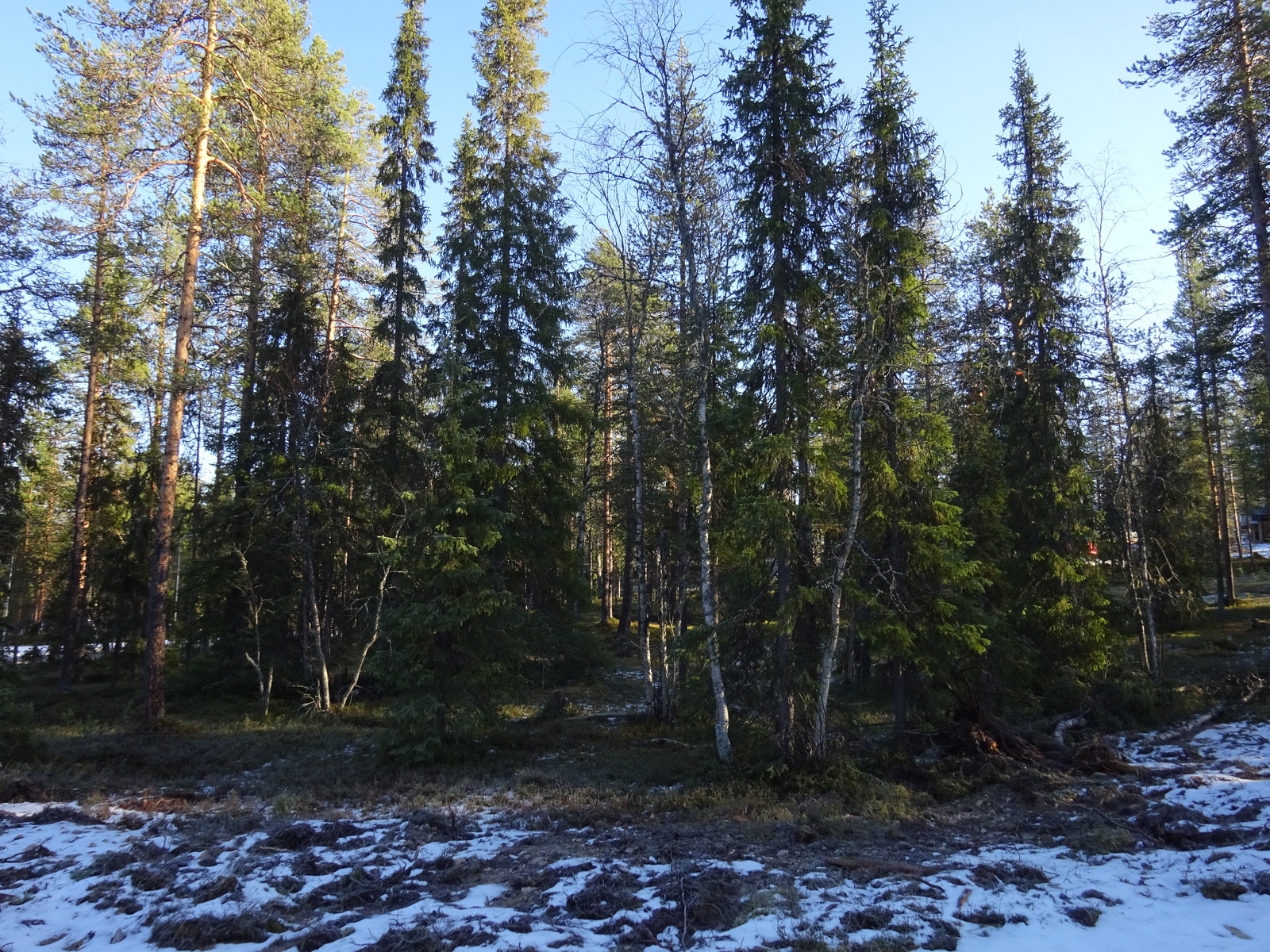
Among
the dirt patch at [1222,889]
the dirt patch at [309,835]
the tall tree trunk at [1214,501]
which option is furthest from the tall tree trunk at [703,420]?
the tall tree trunk at [1214,501]

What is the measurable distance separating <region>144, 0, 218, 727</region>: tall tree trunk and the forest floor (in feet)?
6.98

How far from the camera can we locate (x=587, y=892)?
7.03m

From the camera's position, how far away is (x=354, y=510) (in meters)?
20.8

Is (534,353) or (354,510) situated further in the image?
(354,510)

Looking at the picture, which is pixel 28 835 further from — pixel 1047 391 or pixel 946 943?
pixel 1047 391

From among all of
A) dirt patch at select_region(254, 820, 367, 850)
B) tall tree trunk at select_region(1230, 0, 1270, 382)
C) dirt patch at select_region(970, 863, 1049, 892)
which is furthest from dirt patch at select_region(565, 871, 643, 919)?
tall tree trunk at select_region(1230, 0, 1270, 382)

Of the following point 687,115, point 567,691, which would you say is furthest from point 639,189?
point 567,691

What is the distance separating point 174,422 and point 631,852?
14763 mm

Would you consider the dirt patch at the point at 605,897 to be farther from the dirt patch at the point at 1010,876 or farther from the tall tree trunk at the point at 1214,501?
the tall tree trunk at the point at 1214,501

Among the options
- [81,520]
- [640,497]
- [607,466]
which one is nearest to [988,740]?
[640,497]

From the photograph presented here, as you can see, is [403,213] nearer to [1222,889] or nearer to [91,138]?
[91,138]

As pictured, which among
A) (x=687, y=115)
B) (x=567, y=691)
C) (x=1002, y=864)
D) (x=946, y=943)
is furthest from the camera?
(x=567, y=691)

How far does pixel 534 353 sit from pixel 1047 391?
43.7ft

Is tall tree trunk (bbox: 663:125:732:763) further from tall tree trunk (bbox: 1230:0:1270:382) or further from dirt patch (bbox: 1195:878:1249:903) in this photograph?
tall tree trunk (bbox: 1230:0:1270:382)
